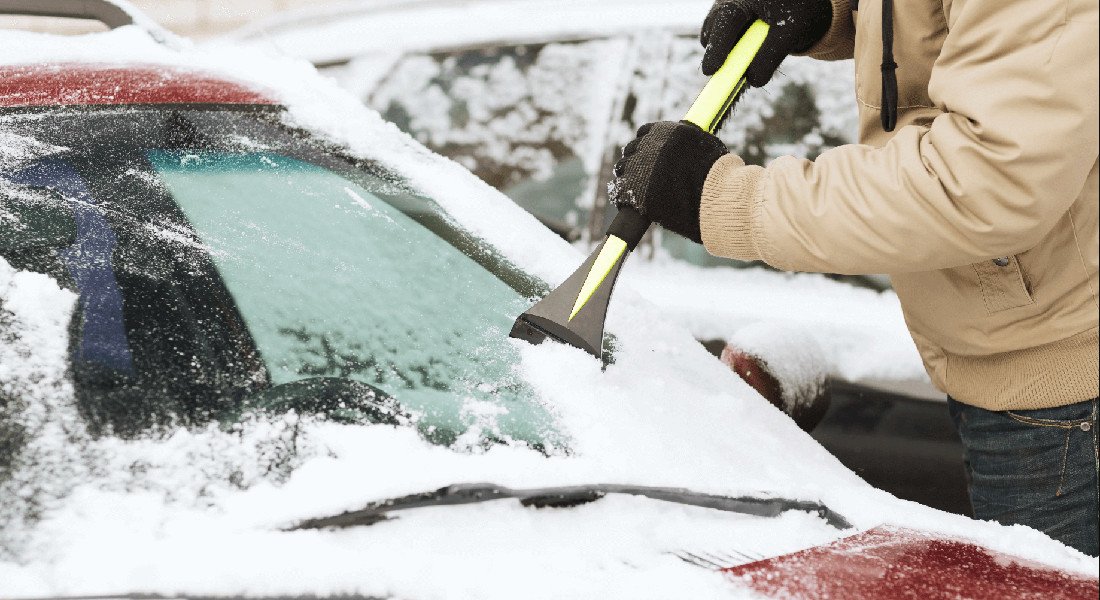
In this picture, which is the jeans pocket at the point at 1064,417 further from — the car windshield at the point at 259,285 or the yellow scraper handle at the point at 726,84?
the car windshield at the point at 259,285

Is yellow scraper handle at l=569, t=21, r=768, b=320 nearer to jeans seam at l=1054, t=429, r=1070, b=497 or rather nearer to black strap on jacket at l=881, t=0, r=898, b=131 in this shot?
black strap on jacket at l=881, t=0, r=898, b=131

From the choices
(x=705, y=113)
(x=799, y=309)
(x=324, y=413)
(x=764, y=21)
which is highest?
(x=764, y=21)

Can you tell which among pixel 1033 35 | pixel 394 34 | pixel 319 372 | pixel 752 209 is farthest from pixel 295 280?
pixel 394 34

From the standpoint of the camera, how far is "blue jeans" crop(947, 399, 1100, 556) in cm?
148

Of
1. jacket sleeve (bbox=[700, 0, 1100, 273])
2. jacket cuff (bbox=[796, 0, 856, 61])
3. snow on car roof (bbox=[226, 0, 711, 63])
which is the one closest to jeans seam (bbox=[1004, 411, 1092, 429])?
jacket sleeve (bbox=[700, 0, 1100, 273])

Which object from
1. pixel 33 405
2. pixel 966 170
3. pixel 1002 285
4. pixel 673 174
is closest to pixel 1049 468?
pixel 1002 285

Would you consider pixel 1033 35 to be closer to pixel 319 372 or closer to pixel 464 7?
pixel 319 372

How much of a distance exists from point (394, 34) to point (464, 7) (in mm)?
239

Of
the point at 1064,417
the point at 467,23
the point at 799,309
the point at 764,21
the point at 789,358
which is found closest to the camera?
the point at 1064,417

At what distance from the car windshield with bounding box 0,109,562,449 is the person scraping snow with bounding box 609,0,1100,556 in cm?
32

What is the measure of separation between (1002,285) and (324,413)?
2.97ft

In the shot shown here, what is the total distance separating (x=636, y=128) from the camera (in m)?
2.79

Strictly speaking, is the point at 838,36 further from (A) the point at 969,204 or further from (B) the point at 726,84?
(A) the point at 969,204

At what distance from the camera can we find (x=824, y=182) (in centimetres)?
128
